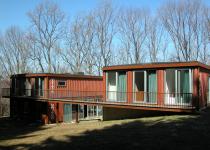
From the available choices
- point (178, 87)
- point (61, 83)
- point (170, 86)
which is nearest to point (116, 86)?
point (170, 86)

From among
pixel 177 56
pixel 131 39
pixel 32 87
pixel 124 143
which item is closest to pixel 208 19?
pixel 177 56

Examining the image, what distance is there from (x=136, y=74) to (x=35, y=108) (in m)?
17.2

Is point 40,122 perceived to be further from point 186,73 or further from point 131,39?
point 131,39

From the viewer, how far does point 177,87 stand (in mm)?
20453

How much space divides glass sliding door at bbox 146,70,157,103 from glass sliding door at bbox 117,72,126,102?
2213 millimetres

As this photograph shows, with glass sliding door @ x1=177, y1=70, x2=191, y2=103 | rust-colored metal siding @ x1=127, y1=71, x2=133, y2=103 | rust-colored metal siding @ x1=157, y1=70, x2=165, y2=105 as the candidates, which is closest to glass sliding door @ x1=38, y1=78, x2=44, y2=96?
rust-colored metal siding @ x1=127, y1=71, x2=133, y2=103

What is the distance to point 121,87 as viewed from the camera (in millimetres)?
23938

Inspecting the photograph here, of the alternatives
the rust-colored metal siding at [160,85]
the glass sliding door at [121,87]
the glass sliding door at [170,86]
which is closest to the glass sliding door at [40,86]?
the glass sliding door at [121,87]

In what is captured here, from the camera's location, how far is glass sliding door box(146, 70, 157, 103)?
21761 millimetres

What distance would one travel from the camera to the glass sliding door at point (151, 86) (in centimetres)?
2176

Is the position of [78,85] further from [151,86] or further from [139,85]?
[151,86]

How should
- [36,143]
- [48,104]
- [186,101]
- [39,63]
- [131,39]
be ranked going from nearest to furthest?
1. [36,143]
2. [186,101]
3. [48,104]
4. [131,39]
5. [39,63]

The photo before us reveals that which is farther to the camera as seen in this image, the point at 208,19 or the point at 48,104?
the point at 208,19

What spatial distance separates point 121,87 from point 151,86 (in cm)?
276
